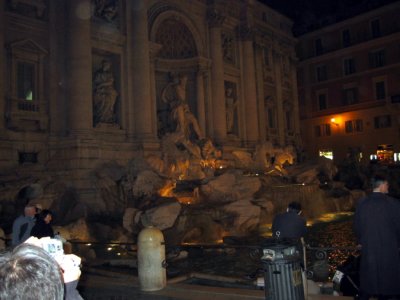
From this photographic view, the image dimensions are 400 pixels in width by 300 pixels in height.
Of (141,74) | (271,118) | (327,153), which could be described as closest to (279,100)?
(271,118)

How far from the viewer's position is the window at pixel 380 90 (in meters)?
39.1

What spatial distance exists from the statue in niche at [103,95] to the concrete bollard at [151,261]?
44.0ft

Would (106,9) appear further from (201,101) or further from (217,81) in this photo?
(217,81)

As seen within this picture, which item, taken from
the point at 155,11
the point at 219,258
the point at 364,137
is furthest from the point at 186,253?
the point at 364,137

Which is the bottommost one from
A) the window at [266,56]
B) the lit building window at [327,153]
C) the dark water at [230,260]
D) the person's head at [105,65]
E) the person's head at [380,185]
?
the dark water at [230,260]

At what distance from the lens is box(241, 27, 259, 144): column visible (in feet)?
98.0

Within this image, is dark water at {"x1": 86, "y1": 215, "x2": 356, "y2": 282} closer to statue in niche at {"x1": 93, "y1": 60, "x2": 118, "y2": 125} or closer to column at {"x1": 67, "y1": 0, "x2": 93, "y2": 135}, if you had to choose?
column at {"x1": 67, "y1": 0, "x2": 93, "y2": 135}

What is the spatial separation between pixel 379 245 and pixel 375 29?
39412 millimetres

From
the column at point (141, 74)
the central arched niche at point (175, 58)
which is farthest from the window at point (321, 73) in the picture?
the column at point (141, 74)

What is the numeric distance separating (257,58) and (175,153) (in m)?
14.3

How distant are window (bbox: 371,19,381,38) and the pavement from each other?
37.5m

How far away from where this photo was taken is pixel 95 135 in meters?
19.3

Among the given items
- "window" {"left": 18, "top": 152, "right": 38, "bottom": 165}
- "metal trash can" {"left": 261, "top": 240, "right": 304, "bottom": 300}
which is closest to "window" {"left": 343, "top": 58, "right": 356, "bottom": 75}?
"window" {"left": 18, "top": 152, "right": 38, "bottom": 165}

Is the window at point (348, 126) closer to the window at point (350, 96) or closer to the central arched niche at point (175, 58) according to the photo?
the window at point (350, 96)
